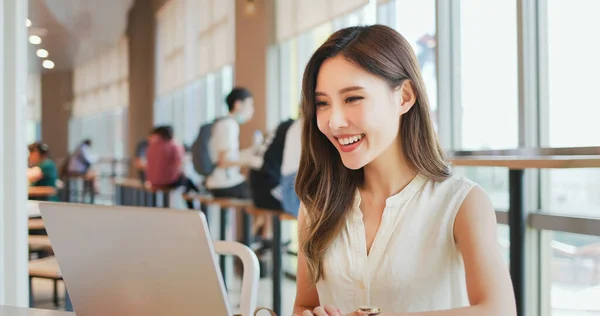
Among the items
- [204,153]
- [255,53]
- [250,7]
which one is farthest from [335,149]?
[255,53]

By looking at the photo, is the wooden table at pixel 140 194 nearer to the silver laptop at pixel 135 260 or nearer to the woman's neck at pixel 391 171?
the woman's neck at pixel 391 171

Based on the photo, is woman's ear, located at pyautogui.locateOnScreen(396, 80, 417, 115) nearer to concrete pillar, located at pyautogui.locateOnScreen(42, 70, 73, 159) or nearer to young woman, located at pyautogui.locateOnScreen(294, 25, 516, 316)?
young woman, located at pyautogui.locateOnScreen(294, 25, 516, 316)

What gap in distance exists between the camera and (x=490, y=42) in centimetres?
304

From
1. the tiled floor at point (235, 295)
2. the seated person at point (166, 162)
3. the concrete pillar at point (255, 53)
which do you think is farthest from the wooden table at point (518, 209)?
the seated person at point (166, 162)

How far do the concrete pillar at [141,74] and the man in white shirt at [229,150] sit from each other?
411 centimetres

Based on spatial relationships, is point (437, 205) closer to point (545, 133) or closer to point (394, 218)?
point (394, 218)

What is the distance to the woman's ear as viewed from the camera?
1.25m

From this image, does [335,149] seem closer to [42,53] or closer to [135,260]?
[135,260]

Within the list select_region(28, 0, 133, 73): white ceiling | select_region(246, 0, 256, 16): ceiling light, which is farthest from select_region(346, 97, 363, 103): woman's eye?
select_region(246, 0, 256, 16): ceiling light

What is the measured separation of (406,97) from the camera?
126cm

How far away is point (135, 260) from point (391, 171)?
650 mm

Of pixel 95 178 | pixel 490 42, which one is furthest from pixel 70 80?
pixel 490 42

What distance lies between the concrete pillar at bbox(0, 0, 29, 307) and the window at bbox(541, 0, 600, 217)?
1.96m

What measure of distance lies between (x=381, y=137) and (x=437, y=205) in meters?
0.17
